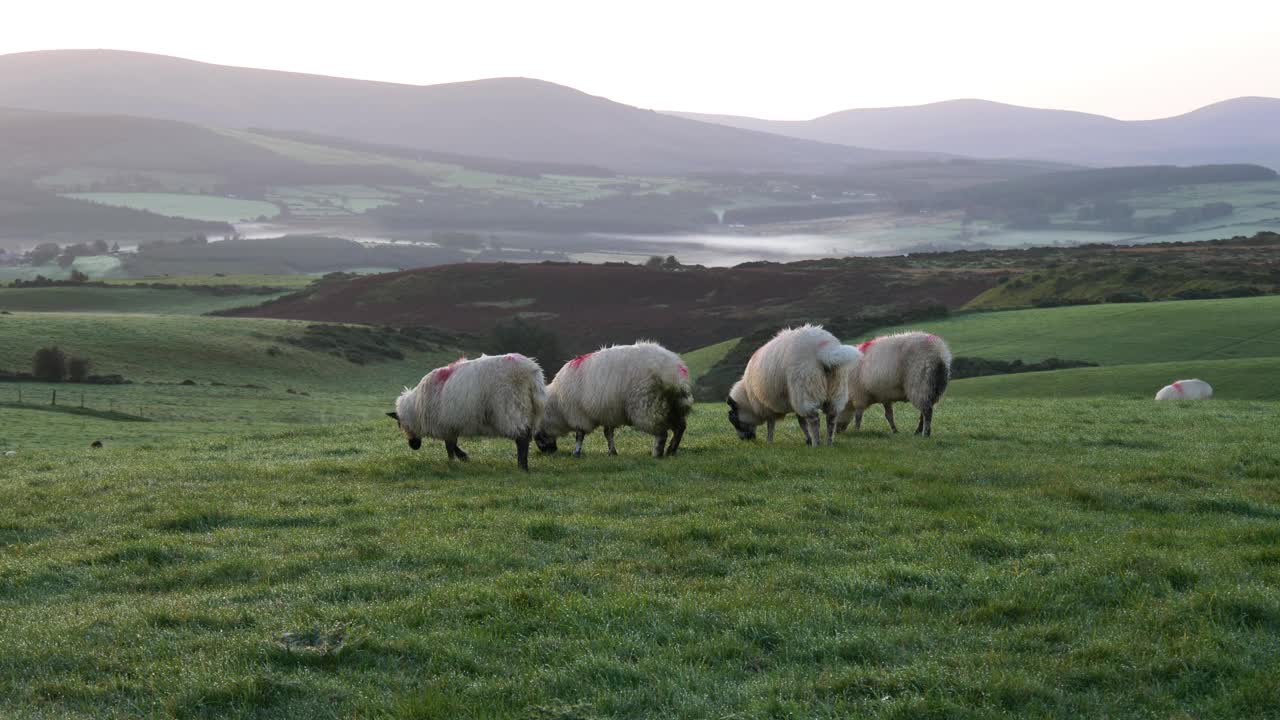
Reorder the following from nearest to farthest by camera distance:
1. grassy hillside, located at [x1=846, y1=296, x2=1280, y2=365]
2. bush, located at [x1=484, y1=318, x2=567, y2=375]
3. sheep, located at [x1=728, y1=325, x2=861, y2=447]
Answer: sheep, located at [x1=728, y1=325, x2=861, y2=447] → grassy hillside, located at [x1=846, y1=296, x2=1280, y2=365] → bush, located at [x1=484, y1=318, x2=567, y2=375]

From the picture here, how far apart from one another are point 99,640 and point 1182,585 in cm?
940

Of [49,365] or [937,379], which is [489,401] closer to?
[937,379]

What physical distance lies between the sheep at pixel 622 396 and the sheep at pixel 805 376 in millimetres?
2005

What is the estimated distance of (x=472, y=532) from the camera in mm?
12172

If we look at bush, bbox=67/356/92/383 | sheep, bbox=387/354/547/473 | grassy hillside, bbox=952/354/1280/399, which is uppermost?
sheep, bbox=387/354/547/473

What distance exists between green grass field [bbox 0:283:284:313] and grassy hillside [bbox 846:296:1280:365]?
80.7 metres

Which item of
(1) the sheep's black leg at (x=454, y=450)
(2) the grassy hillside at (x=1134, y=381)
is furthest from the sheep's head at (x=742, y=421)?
(2) the grassy hillside at (x=1134, y=381)

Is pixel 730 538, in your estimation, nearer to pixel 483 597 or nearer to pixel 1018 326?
pixel 483 597

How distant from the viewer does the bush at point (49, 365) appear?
55.9m

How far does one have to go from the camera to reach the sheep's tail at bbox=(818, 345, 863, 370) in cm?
1938

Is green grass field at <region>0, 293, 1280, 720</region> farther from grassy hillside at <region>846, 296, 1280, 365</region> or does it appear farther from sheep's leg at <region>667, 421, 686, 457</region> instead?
grassy hillside at <region>846, 296, 1280, 365</region>

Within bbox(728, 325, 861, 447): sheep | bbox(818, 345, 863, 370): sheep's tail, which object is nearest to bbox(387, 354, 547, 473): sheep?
bbox(728, 325, 861, 447): sheep

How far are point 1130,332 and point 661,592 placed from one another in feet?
165

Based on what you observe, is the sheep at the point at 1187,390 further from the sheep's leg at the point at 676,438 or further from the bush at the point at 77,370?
the bush at the point at 77,370
